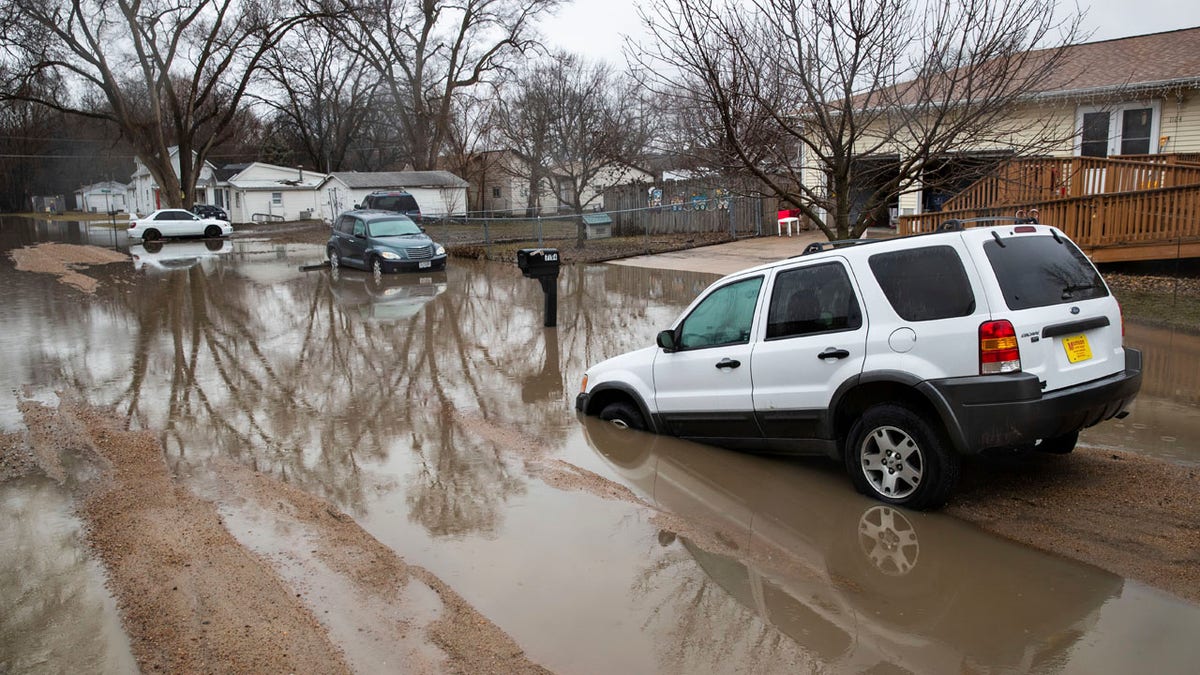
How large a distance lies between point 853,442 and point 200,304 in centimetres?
1507

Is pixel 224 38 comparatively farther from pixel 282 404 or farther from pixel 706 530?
pixel 706 530

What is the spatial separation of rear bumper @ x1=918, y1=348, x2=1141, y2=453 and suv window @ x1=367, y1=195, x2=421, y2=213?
38920 millimetres

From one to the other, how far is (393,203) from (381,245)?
70.3ft

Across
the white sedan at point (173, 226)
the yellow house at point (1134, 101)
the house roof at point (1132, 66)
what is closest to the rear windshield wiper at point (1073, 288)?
the house roof at point (1132, 66)

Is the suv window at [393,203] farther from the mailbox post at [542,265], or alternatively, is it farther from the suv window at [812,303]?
the suv window at [812,303]

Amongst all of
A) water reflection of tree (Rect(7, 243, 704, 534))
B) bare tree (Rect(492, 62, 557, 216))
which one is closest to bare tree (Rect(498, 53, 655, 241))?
bare tree (Rect(492, 62, 557, 216))

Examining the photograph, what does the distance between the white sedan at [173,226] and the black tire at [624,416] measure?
3389 cm

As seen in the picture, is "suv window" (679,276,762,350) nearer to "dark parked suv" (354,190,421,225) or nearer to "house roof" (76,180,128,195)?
"dark parked suv" (354,190,421,225)

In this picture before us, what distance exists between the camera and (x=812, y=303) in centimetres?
604

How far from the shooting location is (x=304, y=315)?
15.7 metres

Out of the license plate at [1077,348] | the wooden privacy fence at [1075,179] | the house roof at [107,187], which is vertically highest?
the house roof at [107,187]

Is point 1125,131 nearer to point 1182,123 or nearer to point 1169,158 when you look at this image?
point 1182,123

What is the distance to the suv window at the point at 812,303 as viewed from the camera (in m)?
5.79

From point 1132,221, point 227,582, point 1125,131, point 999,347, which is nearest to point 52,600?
point 227,582
